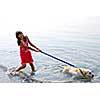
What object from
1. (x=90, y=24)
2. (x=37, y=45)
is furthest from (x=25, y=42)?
(x=90, y=24)

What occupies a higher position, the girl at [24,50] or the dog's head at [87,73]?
the girl at [24,50]

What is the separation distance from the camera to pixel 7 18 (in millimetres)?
3084

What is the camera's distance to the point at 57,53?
311 cm

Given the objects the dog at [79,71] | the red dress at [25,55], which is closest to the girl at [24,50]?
the red dress at [25,55]

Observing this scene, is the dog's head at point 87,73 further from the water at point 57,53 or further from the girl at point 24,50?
the girl at point 24,50

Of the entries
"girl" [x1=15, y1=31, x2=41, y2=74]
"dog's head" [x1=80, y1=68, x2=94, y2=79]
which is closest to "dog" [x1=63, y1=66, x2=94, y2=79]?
"dog's head" [x1=80, y1=68, x2=94, y2=79]

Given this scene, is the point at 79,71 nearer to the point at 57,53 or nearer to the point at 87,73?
the point at 87,73

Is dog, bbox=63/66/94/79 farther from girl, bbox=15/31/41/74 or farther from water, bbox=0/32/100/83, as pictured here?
girl, bbox=15/31/41/74

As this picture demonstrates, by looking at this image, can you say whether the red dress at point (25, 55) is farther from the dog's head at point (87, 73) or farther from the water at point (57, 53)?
the dog's head at point (87, 73)

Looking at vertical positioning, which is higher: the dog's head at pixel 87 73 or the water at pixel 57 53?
the water at pixel 57 53

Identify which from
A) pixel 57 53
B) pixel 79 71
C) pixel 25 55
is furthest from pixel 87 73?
pixel 25 55

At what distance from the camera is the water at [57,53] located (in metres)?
3.09

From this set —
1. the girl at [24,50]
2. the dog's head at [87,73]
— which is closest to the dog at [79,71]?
the dog's head at [87,73]
